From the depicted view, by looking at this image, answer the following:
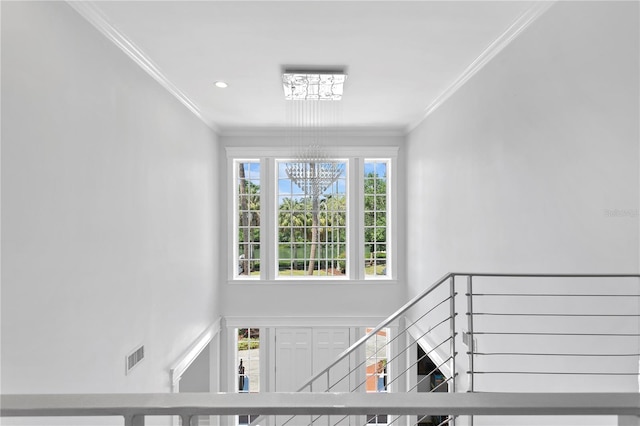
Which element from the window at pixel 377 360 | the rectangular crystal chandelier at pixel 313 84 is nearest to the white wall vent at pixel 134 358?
the rectangular crystal chandelier at pixel 313 84

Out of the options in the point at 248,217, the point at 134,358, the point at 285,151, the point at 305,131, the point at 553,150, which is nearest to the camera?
the point at 553,150

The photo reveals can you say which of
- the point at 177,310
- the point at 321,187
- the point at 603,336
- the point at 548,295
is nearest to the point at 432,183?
the point at 321,187

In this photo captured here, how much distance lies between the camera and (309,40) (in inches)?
111

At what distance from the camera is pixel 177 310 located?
13.5 ft

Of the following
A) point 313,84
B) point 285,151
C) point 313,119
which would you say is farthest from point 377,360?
point 313,84

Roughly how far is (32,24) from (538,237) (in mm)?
3060

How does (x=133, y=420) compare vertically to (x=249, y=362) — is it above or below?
above

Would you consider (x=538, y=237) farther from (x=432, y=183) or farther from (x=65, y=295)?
(x=65, y=295)

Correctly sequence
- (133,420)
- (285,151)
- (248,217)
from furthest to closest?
1. (248,217)
2. (285,151)
3. (133,420)

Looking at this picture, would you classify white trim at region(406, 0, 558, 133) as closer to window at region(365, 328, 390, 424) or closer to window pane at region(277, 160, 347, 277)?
window pane at region(277, 160, 347, 277)

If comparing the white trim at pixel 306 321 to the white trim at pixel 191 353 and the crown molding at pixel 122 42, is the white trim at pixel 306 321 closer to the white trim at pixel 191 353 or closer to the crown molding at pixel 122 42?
the white trim at pixel 191 353

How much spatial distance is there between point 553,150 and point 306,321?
4.46 metres

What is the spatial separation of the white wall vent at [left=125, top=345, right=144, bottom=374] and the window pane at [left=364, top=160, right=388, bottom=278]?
3681 millimetres

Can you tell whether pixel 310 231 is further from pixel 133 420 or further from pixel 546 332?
pixel 133 420
